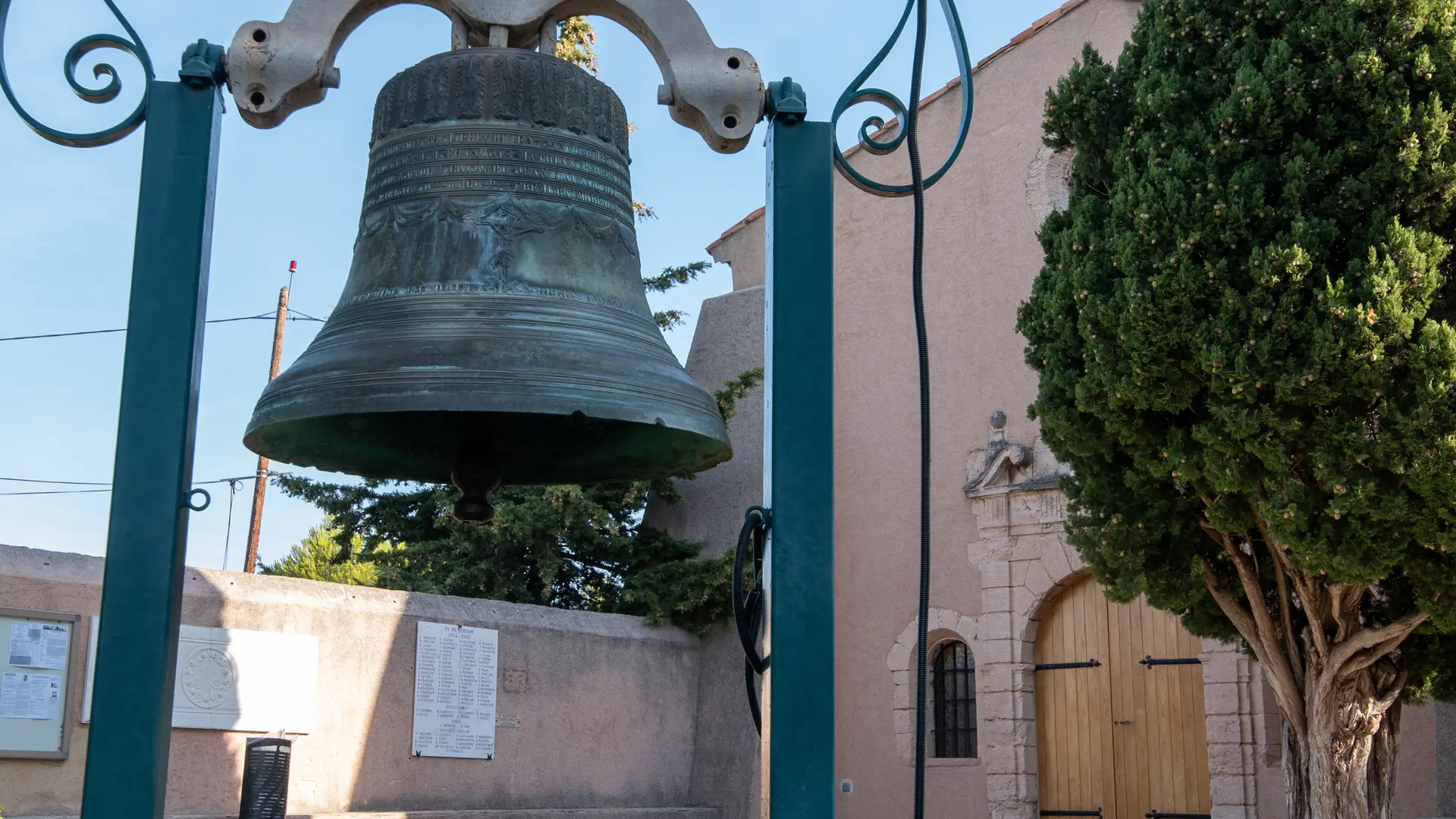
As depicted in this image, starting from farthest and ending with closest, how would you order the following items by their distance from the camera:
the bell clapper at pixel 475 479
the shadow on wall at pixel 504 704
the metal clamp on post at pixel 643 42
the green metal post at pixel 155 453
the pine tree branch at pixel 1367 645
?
1. the shadow on wall at pixel 504 704
2. the pine tree branch at pixel 1367 645
3. the bell clapper at pixel 475 479
4. the metal clamp on post at pixel 643 42
5. the green metal post at pixel 155 453

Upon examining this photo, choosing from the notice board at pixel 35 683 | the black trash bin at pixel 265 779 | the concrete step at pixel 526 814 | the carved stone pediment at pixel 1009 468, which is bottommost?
the concrete step at pixel 526 814

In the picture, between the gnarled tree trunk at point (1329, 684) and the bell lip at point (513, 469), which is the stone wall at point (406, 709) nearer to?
the bell lip at point (513, 469)

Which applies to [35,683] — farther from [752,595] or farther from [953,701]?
[953,701]

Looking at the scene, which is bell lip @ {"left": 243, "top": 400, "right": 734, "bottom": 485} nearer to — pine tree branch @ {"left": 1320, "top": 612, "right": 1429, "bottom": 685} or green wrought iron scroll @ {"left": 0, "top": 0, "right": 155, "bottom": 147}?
green wrought iron scroll @ {"left": 0, "top": 0, "right": 155, "bottom": 147}

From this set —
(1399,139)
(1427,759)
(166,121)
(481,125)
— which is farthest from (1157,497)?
(166,121)

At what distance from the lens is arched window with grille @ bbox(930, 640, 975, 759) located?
1086 cm

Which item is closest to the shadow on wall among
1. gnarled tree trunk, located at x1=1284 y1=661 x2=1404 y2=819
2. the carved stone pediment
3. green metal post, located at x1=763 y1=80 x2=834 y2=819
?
the carved stone pediment

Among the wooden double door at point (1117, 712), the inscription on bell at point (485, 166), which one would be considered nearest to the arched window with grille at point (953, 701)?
the wooden double door at point (1117, 712)

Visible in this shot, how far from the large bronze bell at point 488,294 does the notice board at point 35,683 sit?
14.9 ft

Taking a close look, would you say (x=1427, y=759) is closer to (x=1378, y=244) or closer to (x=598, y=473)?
(x=1378, y=244)

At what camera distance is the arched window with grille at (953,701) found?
1086cm

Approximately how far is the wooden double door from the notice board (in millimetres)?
6474

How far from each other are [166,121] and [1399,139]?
547cm

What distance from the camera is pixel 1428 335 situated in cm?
619
